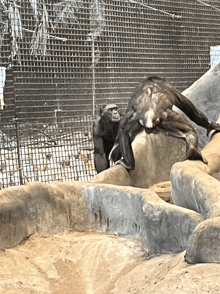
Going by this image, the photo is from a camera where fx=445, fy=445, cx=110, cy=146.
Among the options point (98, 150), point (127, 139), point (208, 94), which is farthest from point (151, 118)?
point (208, 94)

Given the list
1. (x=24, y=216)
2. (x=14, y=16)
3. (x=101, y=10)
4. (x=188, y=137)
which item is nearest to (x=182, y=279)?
(x=24, y=216)

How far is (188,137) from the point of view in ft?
9.02

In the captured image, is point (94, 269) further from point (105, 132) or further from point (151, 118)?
point (105, 132)

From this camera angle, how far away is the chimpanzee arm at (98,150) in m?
3.49

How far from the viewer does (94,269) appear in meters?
1.51

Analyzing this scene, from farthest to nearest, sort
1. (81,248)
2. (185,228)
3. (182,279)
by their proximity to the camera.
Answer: (81,248) → (185,228) → (182,279)

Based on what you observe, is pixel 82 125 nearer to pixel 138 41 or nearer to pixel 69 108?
pixel 69 108

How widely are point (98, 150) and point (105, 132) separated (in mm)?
158

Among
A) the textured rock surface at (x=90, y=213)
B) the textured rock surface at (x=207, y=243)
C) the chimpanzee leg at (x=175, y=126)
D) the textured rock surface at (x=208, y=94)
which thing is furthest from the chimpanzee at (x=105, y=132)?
the textured rock surface at (x=207, y=243)

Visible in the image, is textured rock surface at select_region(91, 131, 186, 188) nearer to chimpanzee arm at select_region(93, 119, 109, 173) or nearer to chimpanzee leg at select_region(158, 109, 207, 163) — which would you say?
chimpanzee leg at select_region(158, 109, 207, 163)

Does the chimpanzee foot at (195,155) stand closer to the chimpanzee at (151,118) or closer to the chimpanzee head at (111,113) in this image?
the chimpanzee at (151,118)

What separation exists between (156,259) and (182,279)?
0.41m

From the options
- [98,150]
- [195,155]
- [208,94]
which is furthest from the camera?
[208,94]

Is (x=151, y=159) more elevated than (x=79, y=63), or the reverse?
(x=79, y=63)
